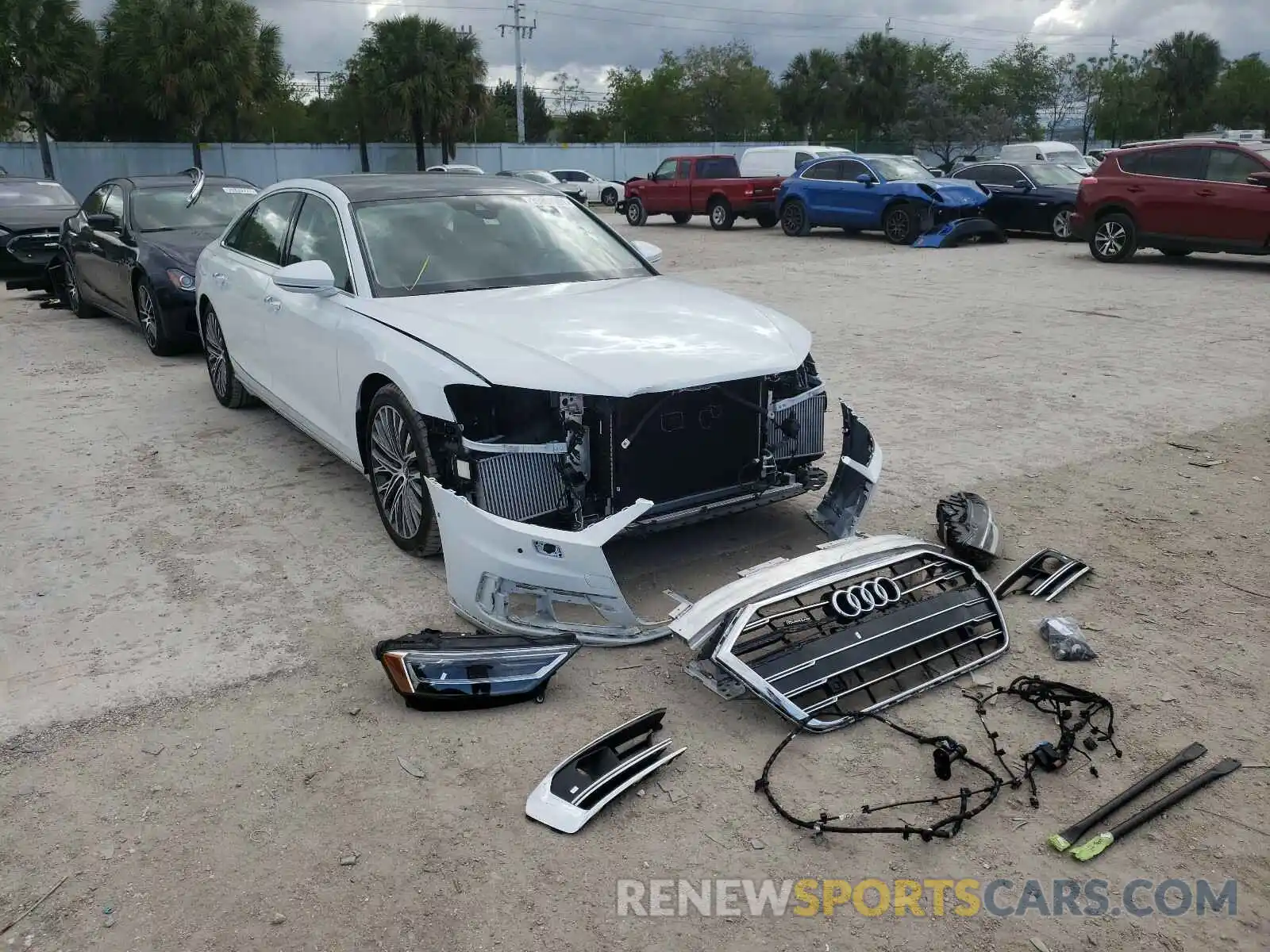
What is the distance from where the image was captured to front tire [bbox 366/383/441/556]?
430cm

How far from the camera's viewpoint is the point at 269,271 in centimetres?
589

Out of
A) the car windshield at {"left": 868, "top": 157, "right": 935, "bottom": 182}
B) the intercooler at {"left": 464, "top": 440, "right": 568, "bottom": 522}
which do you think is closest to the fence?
the car windshield at {"left": 868, "top": 157, "right": 935, "bottom": 182}

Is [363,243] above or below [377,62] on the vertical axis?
below

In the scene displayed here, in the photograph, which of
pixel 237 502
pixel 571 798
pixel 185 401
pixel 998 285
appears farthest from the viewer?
pixel 998 285

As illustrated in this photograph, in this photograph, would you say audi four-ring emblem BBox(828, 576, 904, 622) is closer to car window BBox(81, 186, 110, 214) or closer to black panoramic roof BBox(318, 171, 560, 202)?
black panoramic roof BBox(318, 171, 560, 202)

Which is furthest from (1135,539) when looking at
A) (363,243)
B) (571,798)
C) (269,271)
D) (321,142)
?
(321,142)

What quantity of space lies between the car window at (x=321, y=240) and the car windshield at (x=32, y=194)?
11.1 metres

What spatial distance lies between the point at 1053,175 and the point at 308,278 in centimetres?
1731

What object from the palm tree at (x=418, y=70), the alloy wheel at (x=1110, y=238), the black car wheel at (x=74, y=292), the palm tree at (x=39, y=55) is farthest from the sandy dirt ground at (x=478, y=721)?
the palm tree at (x=418, y=70)

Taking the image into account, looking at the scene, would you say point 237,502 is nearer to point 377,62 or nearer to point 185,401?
point 185,401

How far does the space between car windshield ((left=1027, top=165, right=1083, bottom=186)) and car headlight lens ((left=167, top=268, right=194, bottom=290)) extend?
15135 millimetres

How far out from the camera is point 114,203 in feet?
33.1

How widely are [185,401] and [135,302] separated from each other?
249 cm

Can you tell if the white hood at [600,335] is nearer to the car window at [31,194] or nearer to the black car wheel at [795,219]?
the car window at [31,194]
